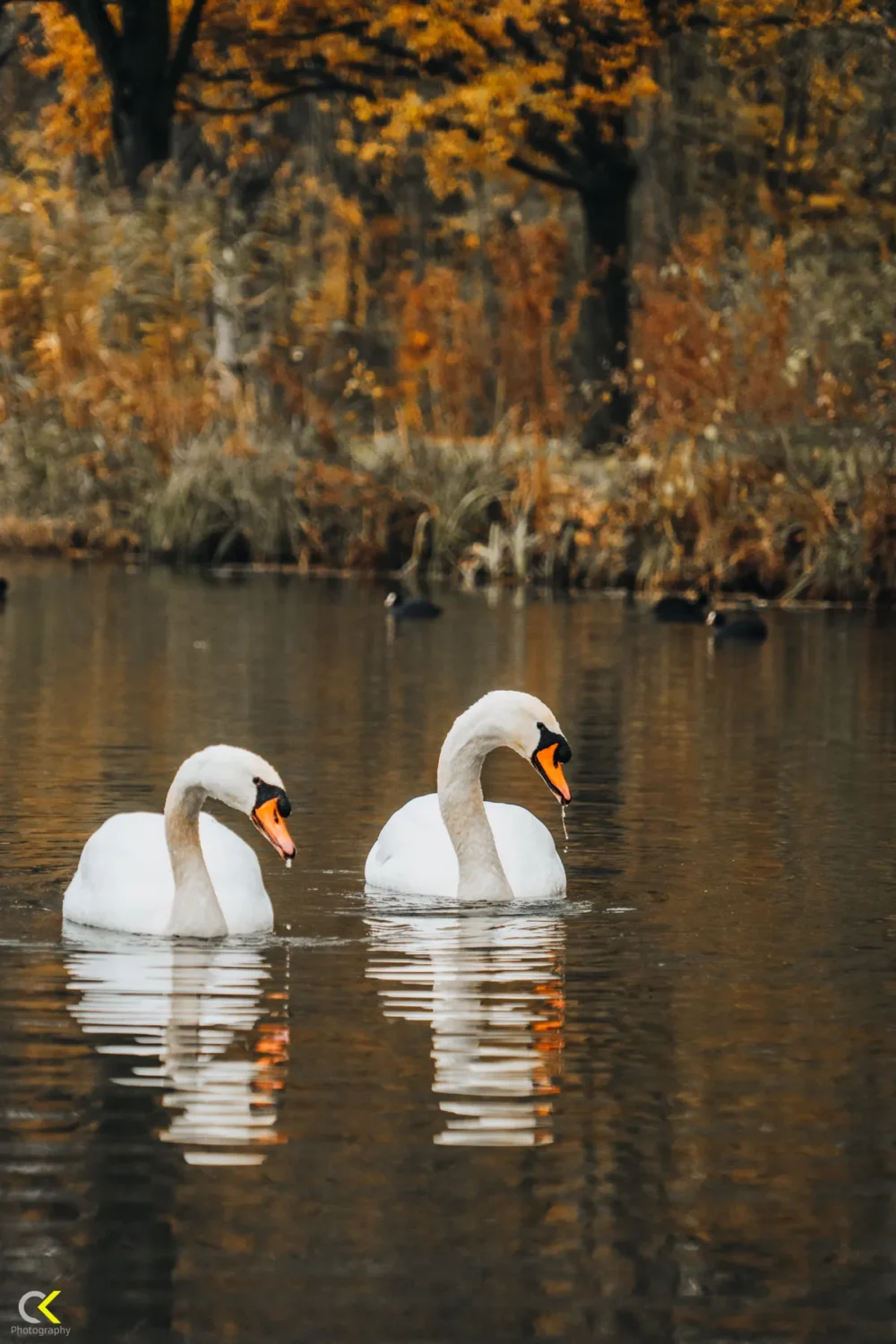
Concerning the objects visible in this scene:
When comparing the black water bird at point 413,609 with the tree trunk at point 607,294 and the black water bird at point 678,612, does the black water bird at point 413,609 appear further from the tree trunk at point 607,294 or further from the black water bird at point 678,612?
the tree trunk at point 607,294

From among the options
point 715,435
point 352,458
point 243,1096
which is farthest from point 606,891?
point 352,458

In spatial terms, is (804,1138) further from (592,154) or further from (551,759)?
(592,154)

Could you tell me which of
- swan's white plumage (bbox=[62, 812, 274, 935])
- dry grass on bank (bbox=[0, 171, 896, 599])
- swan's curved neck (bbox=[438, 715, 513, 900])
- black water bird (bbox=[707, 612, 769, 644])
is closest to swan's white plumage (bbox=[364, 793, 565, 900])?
swan's curved neck (bbox=[438, 715, 513, 900])

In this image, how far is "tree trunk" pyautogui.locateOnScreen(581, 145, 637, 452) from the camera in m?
35.7

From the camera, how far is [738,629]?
24.8 m

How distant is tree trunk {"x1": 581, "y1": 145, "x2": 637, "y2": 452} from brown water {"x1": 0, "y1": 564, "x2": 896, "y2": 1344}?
18.5 m

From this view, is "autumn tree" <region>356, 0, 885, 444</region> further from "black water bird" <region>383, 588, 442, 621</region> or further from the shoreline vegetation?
"black water bird" <region>383, 588, 442, 621</region>

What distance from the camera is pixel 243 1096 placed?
7.96 metres

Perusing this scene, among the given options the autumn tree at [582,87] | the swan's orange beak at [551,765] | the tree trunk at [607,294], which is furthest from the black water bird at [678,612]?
the swan's orange beak at [551,765]

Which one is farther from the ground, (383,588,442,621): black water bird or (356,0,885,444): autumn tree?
(356,0,885,444): autumn tree

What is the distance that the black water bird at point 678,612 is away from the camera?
88.3 feet

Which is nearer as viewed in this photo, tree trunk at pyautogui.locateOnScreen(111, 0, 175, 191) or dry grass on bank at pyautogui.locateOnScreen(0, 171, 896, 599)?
dry grass on bank at pyautogui.locateOnScreen(0, 171, 896, 599)

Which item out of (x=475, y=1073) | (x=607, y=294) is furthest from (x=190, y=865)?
(x=607, y=294)

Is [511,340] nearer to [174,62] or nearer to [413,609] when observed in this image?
[174,62]
